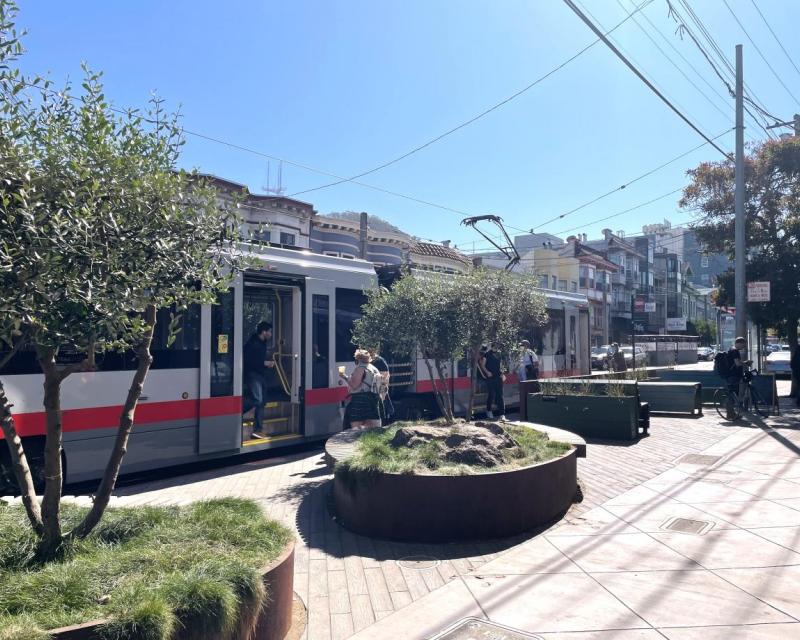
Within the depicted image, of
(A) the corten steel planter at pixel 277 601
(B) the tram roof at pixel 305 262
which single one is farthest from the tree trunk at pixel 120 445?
(B) the tram roof at pixel 305 262

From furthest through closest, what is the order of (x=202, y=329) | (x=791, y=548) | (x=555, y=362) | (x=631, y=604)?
1. (x=555, y=362)
2. (x=202, y=329)
3. (x=791, y=548)
4. (x=631, y=604)

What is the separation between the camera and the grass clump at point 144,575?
290cm

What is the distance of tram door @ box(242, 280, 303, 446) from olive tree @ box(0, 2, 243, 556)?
505 cm

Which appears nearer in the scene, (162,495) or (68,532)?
A: (68,532)

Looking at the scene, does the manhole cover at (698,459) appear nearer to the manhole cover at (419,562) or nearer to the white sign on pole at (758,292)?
the manhole cover at (419,562)

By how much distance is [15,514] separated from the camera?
14.0 ft

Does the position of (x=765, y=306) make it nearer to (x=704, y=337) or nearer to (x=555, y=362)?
(x=555, y=362)

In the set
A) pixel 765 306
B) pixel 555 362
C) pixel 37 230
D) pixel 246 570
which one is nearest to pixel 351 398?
pixel 246 570

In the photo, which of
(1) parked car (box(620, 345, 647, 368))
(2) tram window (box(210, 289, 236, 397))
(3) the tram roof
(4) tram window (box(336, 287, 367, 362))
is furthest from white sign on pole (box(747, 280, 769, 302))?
(1) parked car (box(620, 345, 647, 368))

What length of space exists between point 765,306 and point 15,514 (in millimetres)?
17856

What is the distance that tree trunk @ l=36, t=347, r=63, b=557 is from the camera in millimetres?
3680

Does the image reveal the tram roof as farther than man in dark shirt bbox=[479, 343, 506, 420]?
No

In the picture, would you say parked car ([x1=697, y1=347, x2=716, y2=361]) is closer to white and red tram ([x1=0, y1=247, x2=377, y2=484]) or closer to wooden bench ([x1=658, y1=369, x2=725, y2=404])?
wooden bench ([x1=658, y1=369, x2=725, y2=404])

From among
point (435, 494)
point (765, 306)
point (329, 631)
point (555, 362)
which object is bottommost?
point (329, 631)
